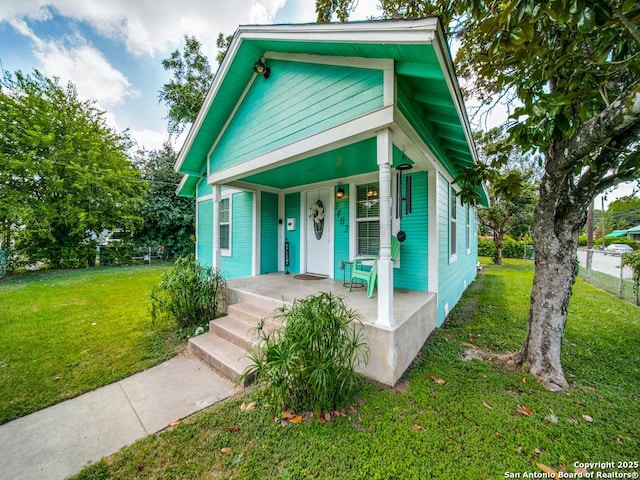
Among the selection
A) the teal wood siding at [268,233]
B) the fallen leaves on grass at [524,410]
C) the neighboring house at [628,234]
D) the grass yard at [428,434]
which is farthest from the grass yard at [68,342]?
the neighboring house at [628,234]

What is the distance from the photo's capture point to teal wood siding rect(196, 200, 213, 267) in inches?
334

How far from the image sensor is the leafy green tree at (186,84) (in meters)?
13.7

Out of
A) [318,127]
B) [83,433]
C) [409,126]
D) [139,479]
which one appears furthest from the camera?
[318,127]

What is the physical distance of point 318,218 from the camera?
19.9 ft

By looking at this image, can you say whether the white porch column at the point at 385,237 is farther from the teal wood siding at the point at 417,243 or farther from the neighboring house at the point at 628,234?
the neighboring house at the point at 628,234

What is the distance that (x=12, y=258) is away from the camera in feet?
32.9

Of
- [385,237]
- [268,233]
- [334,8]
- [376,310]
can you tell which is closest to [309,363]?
[376,310]

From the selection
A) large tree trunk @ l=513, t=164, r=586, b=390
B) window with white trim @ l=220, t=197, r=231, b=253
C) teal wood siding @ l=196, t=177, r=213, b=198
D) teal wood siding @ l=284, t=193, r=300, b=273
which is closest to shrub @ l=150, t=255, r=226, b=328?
teal wood siding @ l=284, t=193, r=300, b=273

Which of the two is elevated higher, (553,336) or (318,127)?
(318,127)

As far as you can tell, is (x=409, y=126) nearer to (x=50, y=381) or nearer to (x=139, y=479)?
(x=139, y=479)

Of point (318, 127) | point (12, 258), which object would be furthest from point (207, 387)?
point (12, 258)

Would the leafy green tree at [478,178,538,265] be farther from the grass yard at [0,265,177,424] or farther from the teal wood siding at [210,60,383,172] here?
the grass yard at [0,265,177,424]

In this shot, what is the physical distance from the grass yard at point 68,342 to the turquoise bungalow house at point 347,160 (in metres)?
2.21

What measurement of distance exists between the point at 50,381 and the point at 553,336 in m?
6.01
